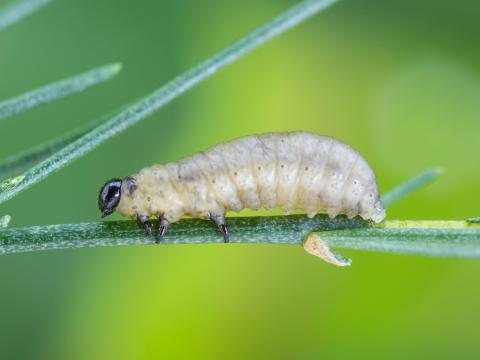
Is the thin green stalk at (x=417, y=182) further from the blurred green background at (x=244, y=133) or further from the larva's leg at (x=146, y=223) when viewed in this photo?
the blurred green background at (x=244, y=133)

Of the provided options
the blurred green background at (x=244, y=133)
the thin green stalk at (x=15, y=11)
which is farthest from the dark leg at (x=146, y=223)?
the blurred green background at (x=244, y=133)

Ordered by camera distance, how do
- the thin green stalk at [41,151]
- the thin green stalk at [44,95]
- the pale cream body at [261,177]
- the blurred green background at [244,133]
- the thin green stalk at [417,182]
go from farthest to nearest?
1. the blurred green background at [244,133]
2. the pale cream body at [261,177]
3. the thin green stalk at [417,182]
4. the thin green stalk at [41,151]
5. the thin green stalk at [44,95]

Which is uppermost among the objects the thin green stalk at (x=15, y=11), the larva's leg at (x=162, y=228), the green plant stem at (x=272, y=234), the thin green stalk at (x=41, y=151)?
the thin green stalk at (x=15, y=11)

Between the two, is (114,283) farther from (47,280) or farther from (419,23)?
(419,23)

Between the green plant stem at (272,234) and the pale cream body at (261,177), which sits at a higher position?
the pale cream body at (261,177)

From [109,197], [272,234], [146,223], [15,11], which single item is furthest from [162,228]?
[15,11]

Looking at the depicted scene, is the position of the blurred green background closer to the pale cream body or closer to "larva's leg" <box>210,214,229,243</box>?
the pale cream body

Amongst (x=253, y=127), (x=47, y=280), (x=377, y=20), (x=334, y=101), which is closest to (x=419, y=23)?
(x=377, y=20)
